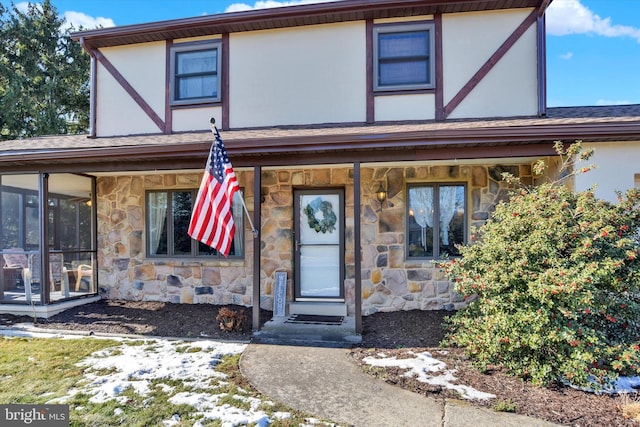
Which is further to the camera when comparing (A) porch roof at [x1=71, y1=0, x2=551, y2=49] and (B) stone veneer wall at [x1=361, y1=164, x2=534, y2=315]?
(B) stone veneer wall at [x1=361, y1=164, x2=534, y2=315]

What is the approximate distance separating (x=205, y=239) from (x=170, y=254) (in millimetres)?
2651

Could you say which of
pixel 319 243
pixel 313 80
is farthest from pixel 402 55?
pixel 319 243

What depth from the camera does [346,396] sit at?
11.3 feet

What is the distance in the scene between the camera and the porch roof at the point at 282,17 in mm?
6090

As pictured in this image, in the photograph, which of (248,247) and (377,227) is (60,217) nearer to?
(248,247)

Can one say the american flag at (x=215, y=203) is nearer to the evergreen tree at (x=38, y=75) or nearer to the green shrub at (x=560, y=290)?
the green shrub at (x=560, y=290)

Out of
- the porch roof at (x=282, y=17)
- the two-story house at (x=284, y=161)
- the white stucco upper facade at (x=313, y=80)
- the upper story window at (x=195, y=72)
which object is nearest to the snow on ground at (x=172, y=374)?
the two-story house at (x=284, y=161)

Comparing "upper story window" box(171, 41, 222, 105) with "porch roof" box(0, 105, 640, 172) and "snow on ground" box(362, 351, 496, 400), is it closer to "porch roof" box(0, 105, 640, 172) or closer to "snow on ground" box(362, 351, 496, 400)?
"porch roof" box(0, 105, 640, 172)

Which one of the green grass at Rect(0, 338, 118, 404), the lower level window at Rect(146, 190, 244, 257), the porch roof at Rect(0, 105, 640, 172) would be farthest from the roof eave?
the green grass at Rect(0, 338, 118, 404)

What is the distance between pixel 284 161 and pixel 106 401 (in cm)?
350

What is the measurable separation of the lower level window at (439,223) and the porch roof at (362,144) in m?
1.22

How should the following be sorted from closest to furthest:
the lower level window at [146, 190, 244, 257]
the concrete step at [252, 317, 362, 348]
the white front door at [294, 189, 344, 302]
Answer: the concrete step at [252, 317, 362, 348]
the white front door at [294, 189, 344, 302]
the lower level window at [146, 190, 244, 257]

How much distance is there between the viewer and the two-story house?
6.07 meters

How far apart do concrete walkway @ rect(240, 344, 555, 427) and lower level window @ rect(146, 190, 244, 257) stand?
125 inches
